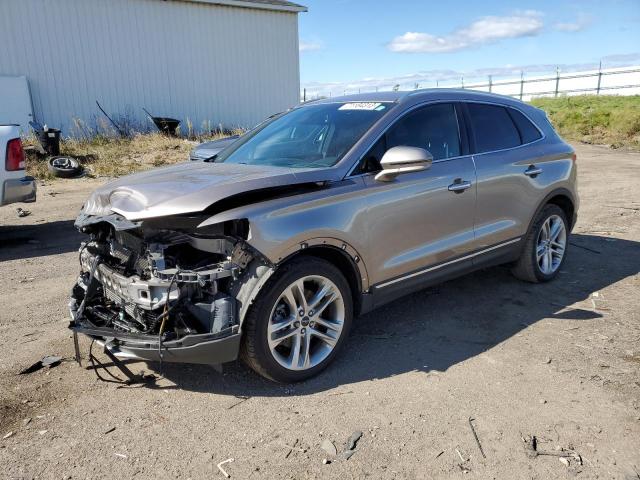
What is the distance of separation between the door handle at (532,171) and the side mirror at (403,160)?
65.0 inches

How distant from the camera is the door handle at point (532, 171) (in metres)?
4.99

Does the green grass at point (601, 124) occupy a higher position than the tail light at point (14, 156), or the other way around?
the tail light at point (14, 156)

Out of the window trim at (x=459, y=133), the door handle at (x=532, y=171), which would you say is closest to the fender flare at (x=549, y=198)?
the door handle at (x=532, y=171)

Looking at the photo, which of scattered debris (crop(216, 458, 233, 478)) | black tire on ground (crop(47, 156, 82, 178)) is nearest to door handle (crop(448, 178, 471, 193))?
scattered debris (crop(216, 458, 233, 478))

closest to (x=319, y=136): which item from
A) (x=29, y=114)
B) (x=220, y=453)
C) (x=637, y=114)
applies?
(x=220, y=453)

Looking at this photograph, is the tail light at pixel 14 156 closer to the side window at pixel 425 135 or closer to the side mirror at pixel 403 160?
the side window at pixel 425 135

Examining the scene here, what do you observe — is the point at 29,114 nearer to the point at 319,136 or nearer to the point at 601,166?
the point at 319,136

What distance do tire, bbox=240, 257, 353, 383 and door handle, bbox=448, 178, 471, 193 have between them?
1.26 meters

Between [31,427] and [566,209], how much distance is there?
5.04 m

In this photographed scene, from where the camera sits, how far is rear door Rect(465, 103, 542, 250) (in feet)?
15.2

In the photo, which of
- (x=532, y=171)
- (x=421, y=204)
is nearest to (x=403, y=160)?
(x=421, y=204)

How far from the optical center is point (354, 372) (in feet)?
12.1

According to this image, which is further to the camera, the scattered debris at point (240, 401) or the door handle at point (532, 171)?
the door handle at point (532, 171)

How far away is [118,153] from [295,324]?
12.3 m
